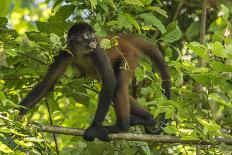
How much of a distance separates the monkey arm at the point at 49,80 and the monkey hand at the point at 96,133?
27.8 inches

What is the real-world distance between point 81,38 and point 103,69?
18.6 inches

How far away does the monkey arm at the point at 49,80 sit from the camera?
21.0 feet

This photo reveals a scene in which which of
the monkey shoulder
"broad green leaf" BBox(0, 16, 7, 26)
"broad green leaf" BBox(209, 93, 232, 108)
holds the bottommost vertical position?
"broad green leaf" BBox(209, 93, 232, 108)

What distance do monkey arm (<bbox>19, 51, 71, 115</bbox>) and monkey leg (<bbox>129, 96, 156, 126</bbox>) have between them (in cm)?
114

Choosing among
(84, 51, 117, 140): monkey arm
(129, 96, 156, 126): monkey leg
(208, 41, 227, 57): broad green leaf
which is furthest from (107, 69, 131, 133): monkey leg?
(208, 41, 227, 57): broad green leaf

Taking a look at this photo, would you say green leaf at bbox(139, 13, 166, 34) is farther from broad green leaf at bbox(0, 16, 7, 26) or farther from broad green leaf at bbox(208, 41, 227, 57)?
broad green leaf at bbox(0, 16, 7, 26)

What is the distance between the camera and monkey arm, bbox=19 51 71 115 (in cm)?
641

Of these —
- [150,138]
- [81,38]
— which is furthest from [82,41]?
[150,138]

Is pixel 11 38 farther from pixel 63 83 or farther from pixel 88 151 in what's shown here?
pixel 88 151

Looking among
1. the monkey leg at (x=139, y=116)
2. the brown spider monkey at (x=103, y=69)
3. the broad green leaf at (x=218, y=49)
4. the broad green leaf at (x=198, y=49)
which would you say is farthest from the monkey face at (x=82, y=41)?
the broad green leaf at (x=218, y=49)

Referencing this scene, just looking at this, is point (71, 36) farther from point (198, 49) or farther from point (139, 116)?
point (198, 49)

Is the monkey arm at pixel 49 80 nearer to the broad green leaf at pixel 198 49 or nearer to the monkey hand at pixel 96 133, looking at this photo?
the monkey hand at pixel 96 133

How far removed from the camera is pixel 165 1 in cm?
925

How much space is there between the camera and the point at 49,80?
6598 millimetres
